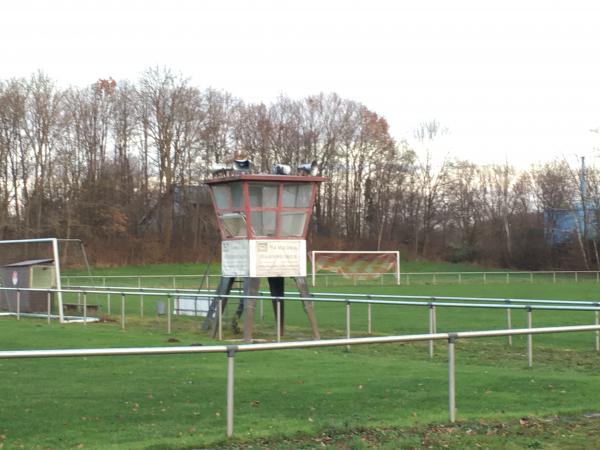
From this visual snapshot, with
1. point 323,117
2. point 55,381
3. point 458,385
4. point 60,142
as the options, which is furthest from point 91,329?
point 323,117

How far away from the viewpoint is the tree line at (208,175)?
206ft

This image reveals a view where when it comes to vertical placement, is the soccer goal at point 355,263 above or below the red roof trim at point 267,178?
below

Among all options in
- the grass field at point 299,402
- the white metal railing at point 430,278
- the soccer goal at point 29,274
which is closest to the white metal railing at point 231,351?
the grass field at point 299,402

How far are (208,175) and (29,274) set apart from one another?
→ 41900 mm

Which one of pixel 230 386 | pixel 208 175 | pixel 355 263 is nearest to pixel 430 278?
pixel 355 263

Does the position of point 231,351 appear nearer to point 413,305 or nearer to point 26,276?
point 413,305

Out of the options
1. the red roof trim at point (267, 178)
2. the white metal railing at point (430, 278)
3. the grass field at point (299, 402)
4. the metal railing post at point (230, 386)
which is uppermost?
the red roof trim at point (267, 178)

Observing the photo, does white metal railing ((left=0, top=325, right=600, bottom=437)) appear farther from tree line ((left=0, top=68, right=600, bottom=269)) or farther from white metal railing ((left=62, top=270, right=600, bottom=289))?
tree line ((left=0, top=68, right=600, bottom=269))

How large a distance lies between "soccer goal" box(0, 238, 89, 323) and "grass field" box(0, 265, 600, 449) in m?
12.5

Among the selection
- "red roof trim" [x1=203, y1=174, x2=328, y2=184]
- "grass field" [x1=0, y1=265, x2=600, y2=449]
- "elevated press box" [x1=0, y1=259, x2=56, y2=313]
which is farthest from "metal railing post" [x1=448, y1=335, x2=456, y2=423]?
"elevated press box" [x1=0, y1=259, x2=56, y2=313]

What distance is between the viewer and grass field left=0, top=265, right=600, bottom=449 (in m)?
7.86

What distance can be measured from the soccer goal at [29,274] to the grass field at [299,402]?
1248cm

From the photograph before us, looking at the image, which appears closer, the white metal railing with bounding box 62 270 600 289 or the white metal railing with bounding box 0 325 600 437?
the white metal railing with bounding box 0 325 600 437

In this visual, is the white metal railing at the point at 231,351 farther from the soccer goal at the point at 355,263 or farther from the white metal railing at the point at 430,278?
the soccer goal at the point at 355,263
